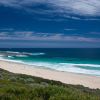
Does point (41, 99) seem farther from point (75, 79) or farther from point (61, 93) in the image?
point (75, 79)

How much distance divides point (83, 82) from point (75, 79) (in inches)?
71.5

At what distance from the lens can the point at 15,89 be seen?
5711mm

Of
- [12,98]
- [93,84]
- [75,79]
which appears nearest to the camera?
[12,98]

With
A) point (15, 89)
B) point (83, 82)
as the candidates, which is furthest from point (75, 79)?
point (15, 89)

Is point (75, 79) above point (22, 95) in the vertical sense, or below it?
below

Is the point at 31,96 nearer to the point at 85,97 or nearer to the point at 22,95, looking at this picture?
the point at 22,95

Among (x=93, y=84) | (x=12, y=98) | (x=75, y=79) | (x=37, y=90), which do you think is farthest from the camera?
(x=75, y=79)

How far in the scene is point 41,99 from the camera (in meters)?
5.15

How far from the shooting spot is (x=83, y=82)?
108 ft

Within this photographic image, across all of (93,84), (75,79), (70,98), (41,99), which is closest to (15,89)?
(41,99)

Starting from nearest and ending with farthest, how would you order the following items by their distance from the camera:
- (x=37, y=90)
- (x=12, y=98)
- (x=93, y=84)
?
(x=12, y=98), (x=37, y=90), (x=93, y=84)

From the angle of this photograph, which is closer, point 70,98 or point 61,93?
point 70,98

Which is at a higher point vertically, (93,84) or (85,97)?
(85,97)

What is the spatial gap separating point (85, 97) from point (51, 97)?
2.13 ft
